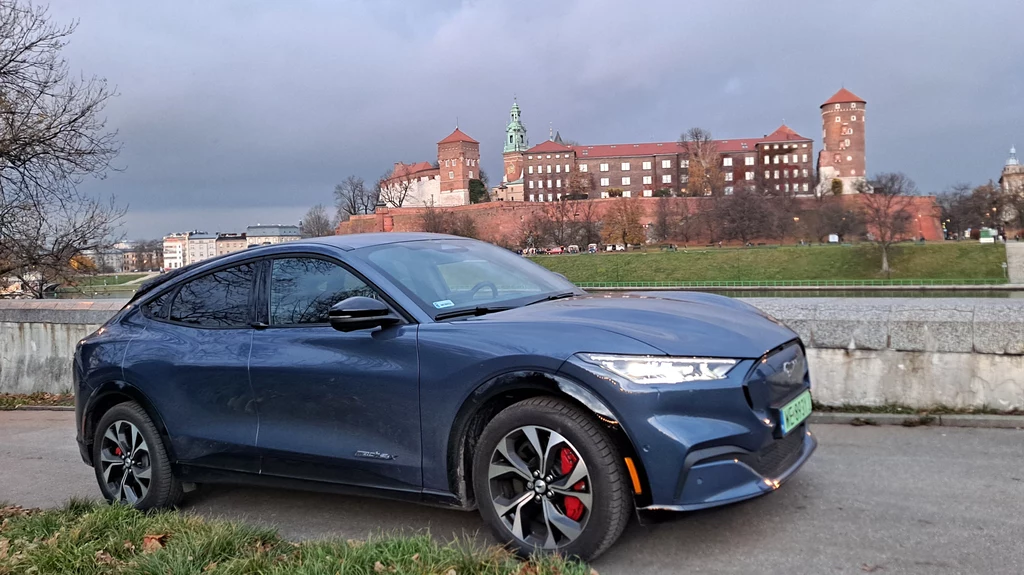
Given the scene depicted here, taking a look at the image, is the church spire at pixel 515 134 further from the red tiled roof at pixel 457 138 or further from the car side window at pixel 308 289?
the car side window at pixel 308 289

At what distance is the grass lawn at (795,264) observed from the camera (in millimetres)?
61031

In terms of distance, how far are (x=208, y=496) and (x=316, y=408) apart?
67.7 inches

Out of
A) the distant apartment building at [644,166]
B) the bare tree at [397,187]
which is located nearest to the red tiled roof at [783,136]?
the distant apartment building at [644,166]

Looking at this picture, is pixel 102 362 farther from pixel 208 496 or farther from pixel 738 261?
pixel 738 261

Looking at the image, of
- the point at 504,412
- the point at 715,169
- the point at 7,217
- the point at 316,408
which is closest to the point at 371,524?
the point at 316,408

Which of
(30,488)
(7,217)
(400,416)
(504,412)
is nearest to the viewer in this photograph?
(504,412)

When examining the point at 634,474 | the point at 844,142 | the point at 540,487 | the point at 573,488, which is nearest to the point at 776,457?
the point at 634,474

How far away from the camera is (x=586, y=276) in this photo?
70125mm

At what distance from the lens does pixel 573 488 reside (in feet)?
10.7

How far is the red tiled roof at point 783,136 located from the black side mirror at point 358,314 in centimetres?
14529

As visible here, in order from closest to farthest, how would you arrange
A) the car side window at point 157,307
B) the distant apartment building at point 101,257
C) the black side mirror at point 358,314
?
1. the black side mirror at point 358,314
2. the car side window at point 157,307
3. the distant apartment building at point 101,257

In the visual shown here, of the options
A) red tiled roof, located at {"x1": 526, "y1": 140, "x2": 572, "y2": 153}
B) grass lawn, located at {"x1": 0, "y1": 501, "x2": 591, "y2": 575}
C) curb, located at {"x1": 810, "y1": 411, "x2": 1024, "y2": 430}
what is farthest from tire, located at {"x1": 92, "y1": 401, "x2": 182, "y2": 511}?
red tiled roof, located at {"x1": 526, "y1": 140, "x2": 572, "y2": 153}

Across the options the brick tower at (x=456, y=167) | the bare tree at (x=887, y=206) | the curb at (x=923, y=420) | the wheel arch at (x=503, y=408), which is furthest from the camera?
the brick tower at (x=456, y=167)

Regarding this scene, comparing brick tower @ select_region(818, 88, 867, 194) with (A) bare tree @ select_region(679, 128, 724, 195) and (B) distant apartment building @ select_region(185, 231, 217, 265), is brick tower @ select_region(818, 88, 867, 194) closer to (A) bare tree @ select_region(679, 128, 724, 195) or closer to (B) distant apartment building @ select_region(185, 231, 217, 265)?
(A) bare tree @ select_region(679, 128, 724, 195)
